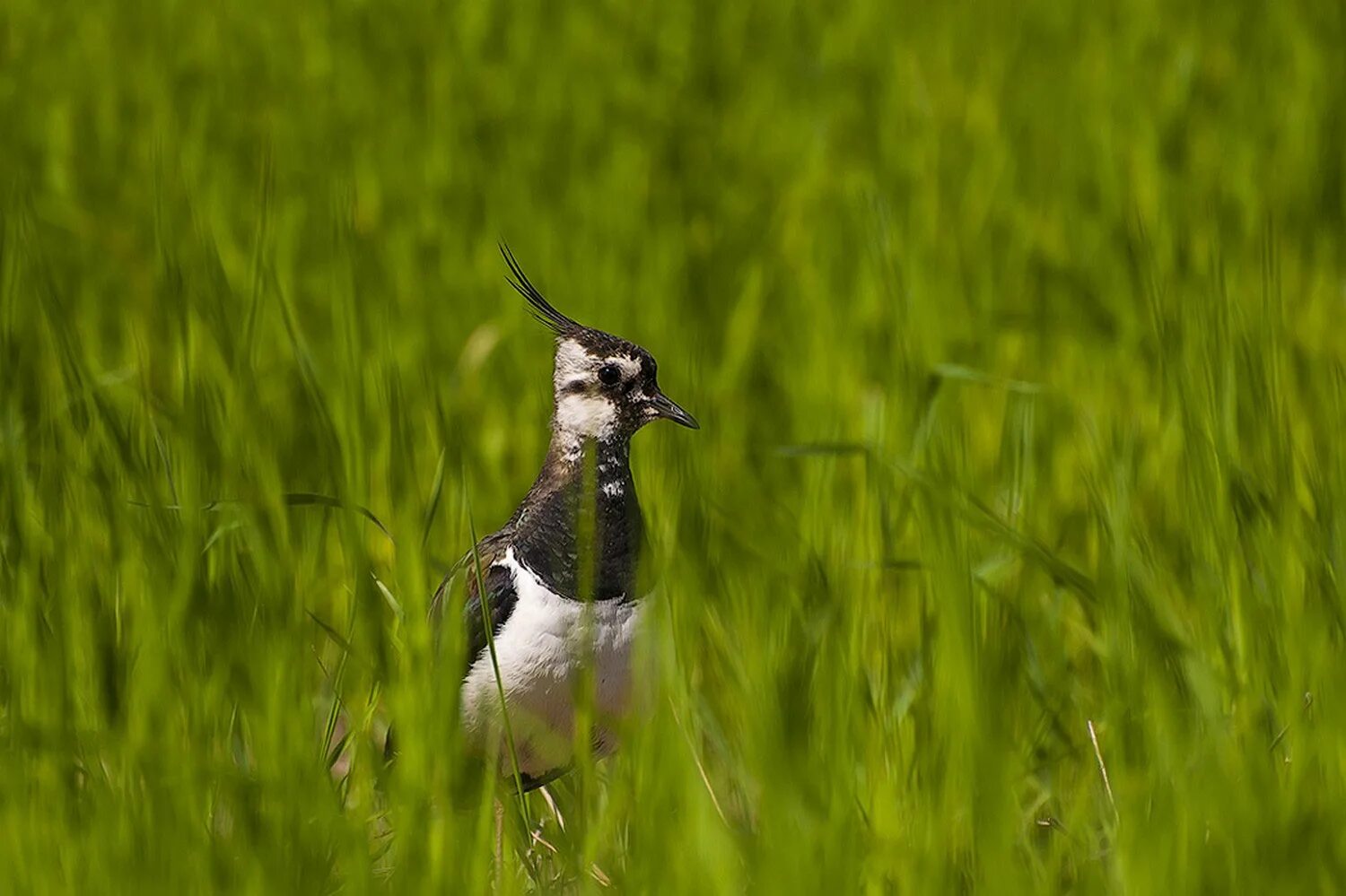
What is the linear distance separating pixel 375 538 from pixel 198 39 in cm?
284

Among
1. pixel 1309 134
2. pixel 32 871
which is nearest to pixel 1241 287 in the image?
pixel 1309 134

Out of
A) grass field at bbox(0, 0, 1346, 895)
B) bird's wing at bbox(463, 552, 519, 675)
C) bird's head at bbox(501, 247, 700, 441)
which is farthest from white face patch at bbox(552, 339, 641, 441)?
bird's wing at bbox(463, 552, 519, 675)

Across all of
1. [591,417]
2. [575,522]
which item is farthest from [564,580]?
[591,417]

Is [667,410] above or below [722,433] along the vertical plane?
above

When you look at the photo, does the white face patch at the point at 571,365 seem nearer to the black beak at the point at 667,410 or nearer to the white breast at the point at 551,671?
the black beak at the point at 667,410

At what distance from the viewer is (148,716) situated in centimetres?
293

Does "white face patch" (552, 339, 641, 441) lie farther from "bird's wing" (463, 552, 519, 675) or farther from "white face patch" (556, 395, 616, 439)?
"bird's wing" (463, 552, 519, 675)

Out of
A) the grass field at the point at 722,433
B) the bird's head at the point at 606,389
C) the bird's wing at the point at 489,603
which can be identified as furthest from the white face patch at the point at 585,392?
the bird's wing at the point at 489,603

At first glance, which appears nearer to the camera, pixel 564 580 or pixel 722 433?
pixel 564 580

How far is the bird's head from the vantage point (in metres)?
3.35

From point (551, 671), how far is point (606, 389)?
54 centimetres

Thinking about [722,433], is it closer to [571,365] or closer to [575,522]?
[571,365]

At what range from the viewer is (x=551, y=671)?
3.14m

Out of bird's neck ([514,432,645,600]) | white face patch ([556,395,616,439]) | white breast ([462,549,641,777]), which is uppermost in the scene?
white face patch ([556,395,616,439])
